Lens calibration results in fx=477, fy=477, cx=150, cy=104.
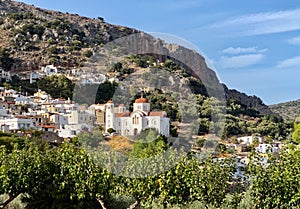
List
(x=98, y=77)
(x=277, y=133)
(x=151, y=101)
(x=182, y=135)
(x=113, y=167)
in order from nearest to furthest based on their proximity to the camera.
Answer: (x=113, y=167)
(x=182, y=135)
(x=151, y=101)
(x=98, y=77)
(x=277, y=133)

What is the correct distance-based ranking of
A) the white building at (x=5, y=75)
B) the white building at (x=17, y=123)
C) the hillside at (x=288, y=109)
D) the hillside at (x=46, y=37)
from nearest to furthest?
the white building at (x=17, y=123) → the white building at (x=5, y=75) → the hillside at (x=288, y=109) → the hillside at (x=46, y=37)

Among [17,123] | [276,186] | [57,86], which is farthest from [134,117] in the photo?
[57,86]

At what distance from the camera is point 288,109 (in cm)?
7581

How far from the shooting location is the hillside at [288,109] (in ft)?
232

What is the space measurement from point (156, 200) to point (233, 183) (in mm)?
2384

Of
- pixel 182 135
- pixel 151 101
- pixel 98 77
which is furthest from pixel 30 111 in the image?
pixel 182 135

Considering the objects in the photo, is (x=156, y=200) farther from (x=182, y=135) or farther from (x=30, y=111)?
(x=30, y=111)

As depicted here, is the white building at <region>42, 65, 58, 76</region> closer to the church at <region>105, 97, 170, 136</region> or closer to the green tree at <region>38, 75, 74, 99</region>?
the green tree at <region>38, 75, 74, 99</region>

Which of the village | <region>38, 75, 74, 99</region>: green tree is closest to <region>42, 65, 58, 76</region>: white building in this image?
<region>38, 75, 74, 99</region>: green tree

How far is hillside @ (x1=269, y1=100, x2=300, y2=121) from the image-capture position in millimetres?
70562

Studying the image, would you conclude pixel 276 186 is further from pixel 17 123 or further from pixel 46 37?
pixel 46 37

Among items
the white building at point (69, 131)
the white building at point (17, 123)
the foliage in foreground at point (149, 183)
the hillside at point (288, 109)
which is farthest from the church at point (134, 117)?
the hillside at point (288, 109)

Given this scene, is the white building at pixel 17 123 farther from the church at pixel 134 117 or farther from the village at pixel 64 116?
the church at pixel 134 117

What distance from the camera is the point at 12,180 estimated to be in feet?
39.3
